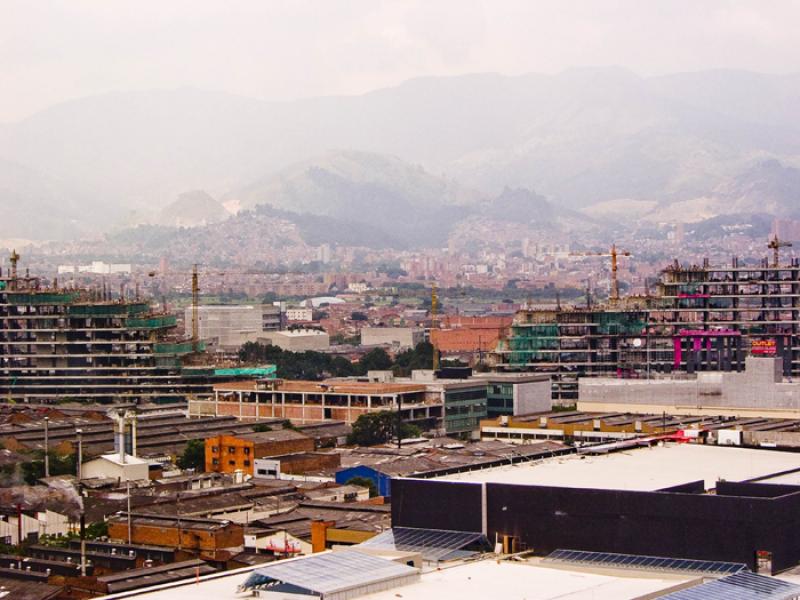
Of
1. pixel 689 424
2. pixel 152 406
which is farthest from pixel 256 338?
pixel 689 424

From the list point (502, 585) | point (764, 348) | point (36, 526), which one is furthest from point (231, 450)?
point (502, 585)

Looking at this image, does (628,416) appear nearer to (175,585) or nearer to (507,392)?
(507,392)

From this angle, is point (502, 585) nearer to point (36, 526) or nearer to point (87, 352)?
point (36, 526)

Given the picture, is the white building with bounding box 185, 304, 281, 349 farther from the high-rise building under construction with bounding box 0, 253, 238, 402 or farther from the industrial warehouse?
the industrial warehouse

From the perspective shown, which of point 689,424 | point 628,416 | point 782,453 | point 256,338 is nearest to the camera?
point 782,453

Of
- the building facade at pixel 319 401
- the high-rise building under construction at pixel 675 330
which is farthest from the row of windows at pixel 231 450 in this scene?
the high-rise building under construction at pixel 675 330

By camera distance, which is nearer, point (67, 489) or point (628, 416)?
point (67, 489)

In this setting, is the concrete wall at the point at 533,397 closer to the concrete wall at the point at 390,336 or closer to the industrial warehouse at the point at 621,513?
the industrial warehouse at the point at 621,513
